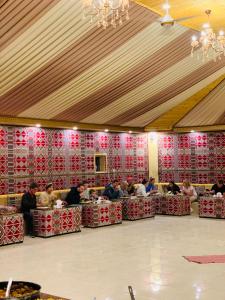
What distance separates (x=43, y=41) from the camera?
793 cm

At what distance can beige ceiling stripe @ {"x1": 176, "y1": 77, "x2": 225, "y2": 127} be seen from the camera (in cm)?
1348

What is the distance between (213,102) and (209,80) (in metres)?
1.34

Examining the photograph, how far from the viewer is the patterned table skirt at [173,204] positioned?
1240 cm

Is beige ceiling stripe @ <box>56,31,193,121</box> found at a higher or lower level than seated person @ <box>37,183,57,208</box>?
higher

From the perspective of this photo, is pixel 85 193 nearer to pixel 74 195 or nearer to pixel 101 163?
pixel 74 195

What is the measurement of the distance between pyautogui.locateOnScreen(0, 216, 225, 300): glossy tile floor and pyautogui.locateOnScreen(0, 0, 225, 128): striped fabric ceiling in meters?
3.30

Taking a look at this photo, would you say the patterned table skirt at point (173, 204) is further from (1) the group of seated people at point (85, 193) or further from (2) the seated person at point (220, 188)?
(2) the seated person at point (220, 188)

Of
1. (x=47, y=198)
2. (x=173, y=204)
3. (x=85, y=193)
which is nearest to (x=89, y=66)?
(x=47, y=198)

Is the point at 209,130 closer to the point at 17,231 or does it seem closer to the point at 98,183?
the point at 98,183

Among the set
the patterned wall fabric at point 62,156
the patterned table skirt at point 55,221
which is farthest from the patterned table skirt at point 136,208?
the patterned wall fabric at point 62,156

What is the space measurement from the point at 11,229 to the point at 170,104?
720cm

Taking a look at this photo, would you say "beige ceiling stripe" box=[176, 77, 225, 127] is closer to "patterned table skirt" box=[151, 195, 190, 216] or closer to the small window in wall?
the small window in wall

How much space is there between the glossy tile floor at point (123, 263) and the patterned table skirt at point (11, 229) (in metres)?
0.22

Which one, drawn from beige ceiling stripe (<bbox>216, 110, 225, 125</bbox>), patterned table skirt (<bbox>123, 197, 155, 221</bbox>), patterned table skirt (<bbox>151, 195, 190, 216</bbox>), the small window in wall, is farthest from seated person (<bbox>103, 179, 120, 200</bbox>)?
beige ceiling stripe (<bbox>216, 110, 225, 125</bbox>)
